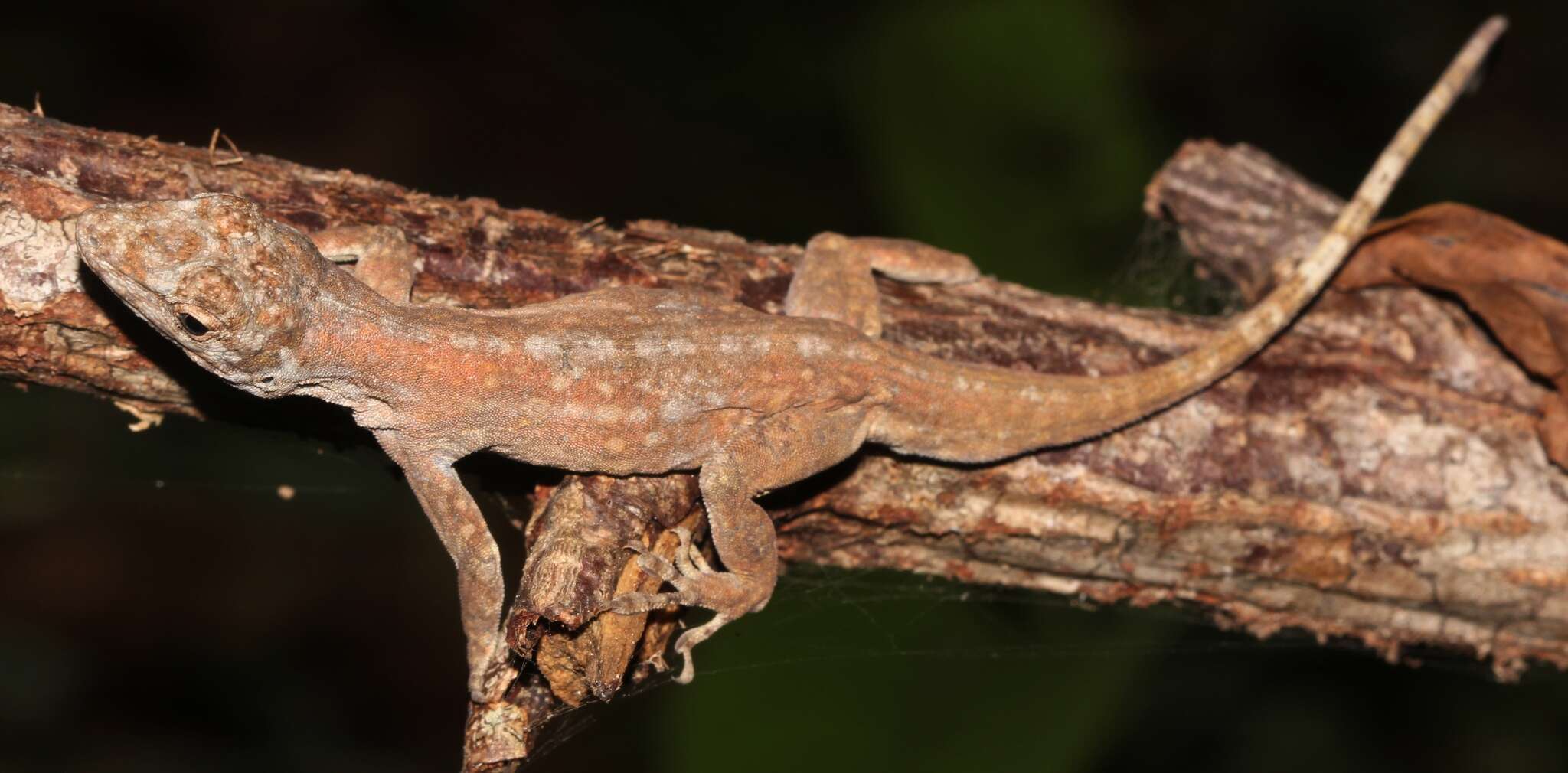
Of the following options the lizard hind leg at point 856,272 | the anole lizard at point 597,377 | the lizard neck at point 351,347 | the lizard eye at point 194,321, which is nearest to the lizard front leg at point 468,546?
the anole lizard at point 597,377

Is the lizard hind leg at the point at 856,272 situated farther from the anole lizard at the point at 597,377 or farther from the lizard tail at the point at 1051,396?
the lizard tail at the point at 1051,396

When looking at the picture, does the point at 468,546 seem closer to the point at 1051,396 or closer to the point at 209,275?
the point at 209,275

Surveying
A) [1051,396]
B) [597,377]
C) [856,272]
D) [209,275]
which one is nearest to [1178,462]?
[1051,396]

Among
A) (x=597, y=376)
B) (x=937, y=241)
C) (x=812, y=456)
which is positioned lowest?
(x=812, y=456)

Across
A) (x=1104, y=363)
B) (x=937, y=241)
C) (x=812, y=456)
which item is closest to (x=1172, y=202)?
(x=937, y=241)

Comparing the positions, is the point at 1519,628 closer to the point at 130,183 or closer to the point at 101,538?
the point at 130,183

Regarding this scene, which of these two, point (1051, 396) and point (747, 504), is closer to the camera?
point (747, 504)
